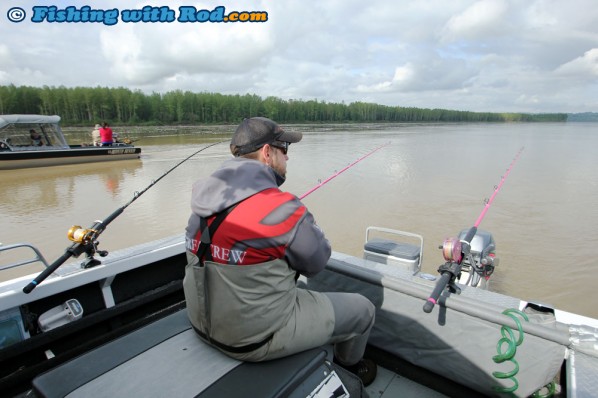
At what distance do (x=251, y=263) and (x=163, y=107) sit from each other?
81.5 m

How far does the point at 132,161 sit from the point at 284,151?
57.2ft

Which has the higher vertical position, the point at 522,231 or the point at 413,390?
the point at 413,390

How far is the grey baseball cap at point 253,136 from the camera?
164 centimetres

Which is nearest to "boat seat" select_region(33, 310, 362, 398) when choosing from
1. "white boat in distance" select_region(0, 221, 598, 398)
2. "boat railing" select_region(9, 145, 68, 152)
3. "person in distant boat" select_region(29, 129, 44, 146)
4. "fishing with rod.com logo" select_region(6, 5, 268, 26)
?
"white boat in distance" select_region(0, 221, 598, 398)

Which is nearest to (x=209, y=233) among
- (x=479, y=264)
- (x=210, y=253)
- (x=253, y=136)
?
(x=210, y=253)

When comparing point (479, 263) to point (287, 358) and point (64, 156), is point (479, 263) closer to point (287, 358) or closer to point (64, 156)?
point (287, 358)

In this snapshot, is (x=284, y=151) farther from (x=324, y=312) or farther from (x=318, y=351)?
(x=318, y=351)

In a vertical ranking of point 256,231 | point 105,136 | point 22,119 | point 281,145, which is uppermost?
point 281,145

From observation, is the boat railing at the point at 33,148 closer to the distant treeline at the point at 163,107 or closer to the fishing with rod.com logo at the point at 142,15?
the fishing with rod.com logo at the point at 142,15

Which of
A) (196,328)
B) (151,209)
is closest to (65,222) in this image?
(151,209)

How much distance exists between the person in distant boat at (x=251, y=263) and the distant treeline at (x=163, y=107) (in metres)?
69.5

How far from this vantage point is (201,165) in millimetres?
16047

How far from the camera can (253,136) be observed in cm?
165

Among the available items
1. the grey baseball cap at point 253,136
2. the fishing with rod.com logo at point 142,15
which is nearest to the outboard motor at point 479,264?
the grey baseball cap at point 253,136
